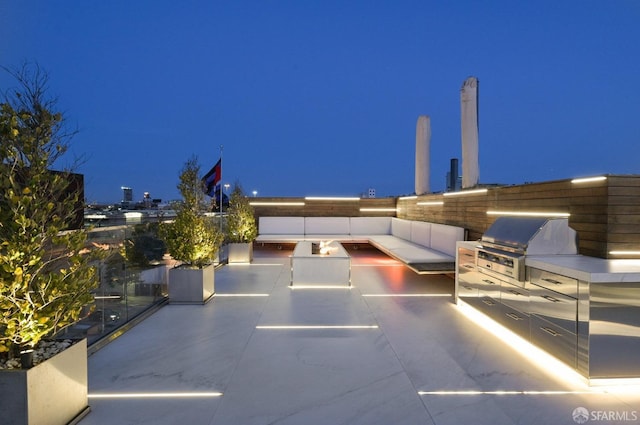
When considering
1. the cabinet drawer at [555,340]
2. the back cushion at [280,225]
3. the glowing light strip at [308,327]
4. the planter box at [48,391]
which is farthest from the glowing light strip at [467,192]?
the planter box at [48,391]

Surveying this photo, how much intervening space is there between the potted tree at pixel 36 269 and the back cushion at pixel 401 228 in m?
8.19

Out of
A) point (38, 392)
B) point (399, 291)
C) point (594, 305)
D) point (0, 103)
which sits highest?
point (0, 103)

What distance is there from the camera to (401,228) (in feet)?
33.4

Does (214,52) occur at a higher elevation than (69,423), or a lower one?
higher

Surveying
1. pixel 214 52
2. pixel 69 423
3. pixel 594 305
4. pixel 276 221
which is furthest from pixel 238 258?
pixel 214 52

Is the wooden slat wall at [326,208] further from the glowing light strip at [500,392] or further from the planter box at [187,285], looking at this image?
the glowing light strip at [500,392]

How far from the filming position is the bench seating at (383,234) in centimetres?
670

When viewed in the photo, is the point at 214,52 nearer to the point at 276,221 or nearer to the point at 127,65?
the point at 127,65

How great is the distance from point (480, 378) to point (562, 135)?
5861cm

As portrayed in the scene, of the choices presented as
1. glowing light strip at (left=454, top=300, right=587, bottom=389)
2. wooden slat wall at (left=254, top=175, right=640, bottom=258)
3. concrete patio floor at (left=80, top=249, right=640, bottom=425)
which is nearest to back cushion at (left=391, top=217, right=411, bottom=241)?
wooden slat wall at (left=254, top=175, right=640, bottom=258)

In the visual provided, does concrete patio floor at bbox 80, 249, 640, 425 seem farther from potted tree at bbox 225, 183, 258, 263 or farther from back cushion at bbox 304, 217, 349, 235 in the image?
back cushion at bbox 304, 217, 349, 235

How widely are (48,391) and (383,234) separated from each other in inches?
400

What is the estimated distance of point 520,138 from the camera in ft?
173

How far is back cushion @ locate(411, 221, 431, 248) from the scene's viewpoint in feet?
26.5
